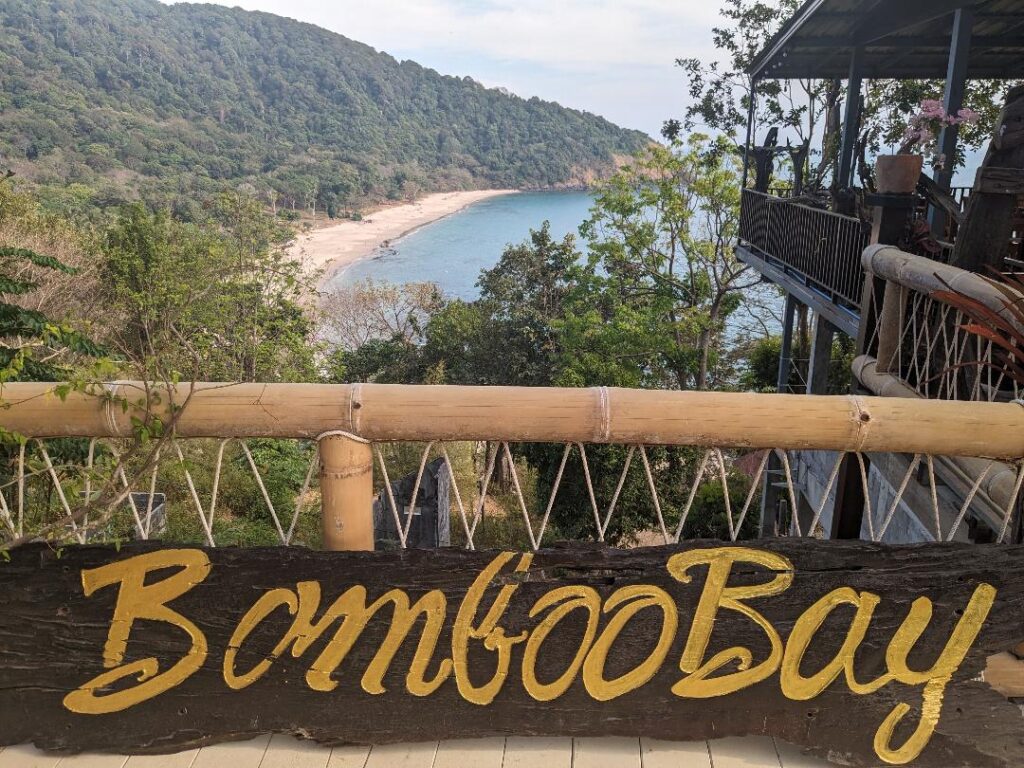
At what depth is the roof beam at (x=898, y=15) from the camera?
6.05 m

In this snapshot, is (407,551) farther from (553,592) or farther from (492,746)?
(492,746)

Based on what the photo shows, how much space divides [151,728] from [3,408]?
73cm

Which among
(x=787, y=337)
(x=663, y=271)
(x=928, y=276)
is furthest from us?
(x=663, y=271)

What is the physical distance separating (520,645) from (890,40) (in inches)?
345

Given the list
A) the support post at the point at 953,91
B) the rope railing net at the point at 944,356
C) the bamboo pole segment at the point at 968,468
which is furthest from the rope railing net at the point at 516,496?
the support post at the point at 953,91

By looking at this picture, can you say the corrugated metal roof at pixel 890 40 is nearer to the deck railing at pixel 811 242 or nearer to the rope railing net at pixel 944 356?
the deck railing at pixel 811 242

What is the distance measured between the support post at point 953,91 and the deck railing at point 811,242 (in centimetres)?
65

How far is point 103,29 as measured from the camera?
63094 mm

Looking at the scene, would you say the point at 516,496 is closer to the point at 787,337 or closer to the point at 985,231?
the point at 985,231

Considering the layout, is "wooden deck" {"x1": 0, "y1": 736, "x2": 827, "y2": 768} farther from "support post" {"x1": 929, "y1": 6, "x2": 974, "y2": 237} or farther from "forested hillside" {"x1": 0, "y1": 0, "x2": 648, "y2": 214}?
"forested hillside" {"x1": 0, "y1": 0, "x2": 648, "y2": 214}

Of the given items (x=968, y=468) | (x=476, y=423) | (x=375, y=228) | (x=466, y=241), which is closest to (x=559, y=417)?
(x=476, y=423)

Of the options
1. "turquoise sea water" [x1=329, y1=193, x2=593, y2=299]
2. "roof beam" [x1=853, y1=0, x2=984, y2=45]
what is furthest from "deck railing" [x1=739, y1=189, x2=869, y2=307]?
"turquoise sea water" [x1=329, y1=193, x2=593, y2=299]

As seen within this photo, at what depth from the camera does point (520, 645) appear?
1.57 metres

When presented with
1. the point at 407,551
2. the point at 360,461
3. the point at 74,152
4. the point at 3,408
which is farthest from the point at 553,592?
the point at 74,152
